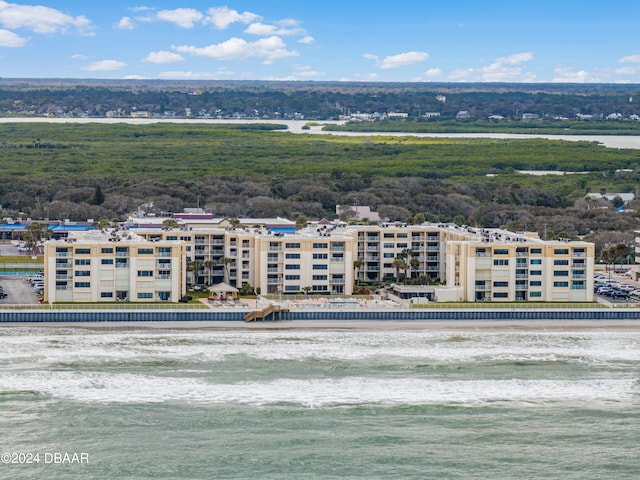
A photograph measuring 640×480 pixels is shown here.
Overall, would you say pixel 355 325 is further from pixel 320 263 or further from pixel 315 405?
pixel 315 405

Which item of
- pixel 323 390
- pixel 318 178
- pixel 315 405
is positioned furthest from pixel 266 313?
pixel 318 178

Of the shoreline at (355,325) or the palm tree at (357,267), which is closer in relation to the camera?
the shoreline at (355,325)

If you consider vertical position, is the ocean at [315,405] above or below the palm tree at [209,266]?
below

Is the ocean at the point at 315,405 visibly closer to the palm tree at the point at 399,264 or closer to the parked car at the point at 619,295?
the parked car at the point at 619,295

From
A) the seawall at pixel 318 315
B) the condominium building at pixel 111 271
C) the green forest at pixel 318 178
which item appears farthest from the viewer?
the green forest at pixel 318 178

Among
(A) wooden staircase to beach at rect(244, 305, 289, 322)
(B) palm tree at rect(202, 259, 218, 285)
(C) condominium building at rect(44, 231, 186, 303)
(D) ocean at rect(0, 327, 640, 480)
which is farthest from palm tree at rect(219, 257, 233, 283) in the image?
(D) ocean at rect(0, 327, 640, 480)

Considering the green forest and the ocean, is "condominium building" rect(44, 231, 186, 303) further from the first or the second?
the green forest

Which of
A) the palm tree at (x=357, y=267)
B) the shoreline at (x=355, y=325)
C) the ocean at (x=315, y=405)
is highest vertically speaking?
the palm tree at (x=357, y=267)

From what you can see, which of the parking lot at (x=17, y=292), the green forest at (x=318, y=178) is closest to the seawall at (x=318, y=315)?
the parking lot at (x=17, y=292)
